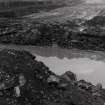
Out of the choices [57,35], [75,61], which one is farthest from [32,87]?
[57,35]

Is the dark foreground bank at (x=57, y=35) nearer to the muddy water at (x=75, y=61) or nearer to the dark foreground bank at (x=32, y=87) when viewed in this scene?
the muddy water at (x=75, y=61)

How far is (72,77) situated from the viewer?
8.59 metres

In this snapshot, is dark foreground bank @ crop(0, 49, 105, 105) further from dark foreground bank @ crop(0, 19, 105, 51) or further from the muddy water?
dark foreground bank @ crop(0, 19, 105, 51)

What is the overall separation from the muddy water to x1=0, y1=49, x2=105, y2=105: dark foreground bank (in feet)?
6.60

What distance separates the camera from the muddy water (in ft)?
31.9

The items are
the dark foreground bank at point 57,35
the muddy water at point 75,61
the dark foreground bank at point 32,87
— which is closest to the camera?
the dark foreground bank at point 32,87

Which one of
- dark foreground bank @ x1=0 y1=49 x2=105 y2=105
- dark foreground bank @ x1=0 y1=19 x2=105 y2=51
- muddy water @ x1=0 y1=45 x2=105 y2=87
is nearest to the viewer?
dark foreground bank @ x1=0 y1=49 x2=105 y2=105

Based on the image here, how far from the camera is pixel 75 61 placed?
11297 millimetres

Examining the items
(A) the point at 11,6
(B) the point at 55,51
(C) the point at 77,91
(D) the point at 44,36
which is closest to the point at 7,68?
(C) the point at 77,91

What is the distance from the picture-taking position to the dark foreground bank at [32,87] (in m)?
6.47

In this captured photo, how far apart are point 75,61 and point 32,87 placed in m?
4.92

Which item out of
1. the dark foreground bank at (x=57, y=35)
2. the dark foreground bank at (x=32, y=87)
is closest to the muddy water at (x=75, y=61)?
the dark foreground bank at (x=57, y=35)

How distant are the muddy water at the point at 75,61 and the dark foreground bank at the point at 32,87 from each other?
6.60ft

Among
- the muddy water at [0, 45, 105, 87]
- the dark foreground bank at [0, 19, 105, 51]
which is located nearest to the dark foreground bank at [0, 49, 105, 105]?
the muddy water at [0, 45, 105, 87]
